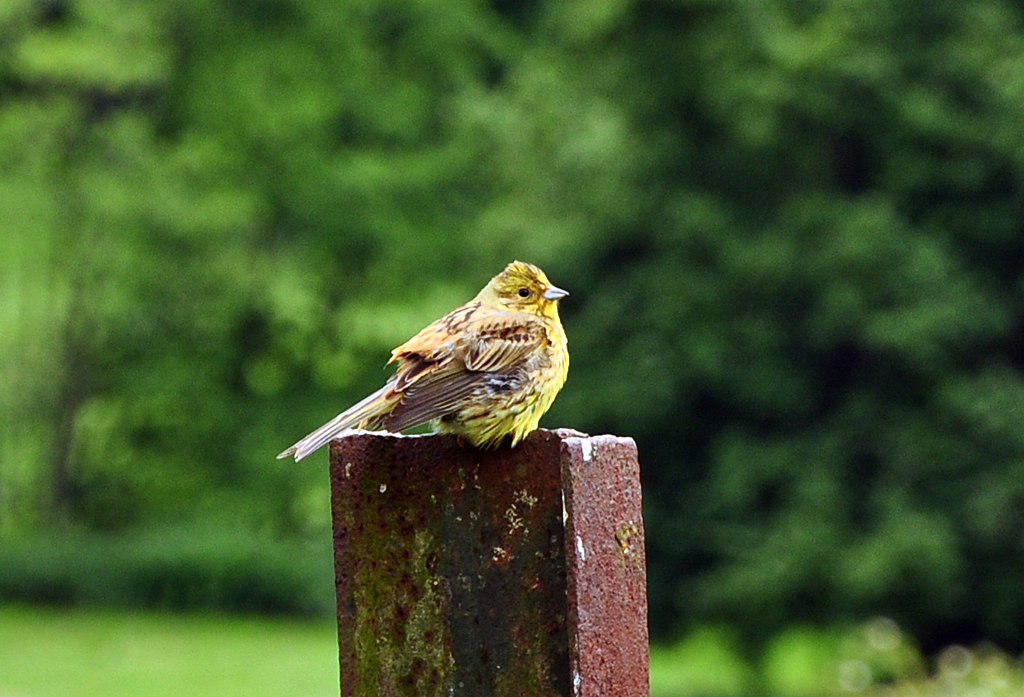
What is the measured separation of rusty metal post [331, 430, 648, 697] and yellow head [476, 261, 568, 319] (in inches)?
45.0

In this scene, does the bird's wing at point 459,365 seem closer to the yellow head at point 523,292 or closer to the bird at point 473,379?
the bird at point 473,379

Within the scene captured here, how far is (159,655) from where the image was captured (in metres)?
19.6

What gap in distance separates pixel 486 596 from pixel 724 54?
1175 centimetres

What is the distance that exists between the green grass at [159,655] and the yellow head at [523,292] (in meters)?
13.7

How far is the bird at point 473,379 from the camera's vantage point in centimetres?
324

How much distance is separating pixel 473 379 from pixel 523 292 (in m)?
0.64

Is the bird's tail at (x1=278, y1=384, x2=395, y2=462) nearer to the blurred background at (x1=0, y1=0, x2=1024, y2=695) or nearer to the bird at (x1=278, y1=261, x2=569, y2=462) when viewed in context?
the bird at (x1=278, y1=261, x2=569, y2=462)

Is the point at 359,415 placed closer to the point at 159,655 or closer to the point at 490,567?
the point at 490,567

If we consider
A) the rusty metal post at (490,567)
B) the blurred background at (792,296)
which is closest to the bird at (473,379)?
the rusty metal post at (490,567)

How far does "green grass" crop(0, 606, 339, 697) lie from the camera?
57.1 ft

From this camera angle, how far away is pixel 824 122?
1412 centimetres

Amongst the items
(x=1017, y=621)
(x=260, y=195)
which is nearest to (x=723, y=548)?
(x=1017, y=621)

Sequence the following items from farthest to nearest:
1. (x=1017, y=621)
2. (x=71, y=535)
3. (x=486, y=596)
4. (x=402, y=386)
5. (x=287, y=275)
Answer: (x=71, y=535), (x=287, y=275), (x=1017, y=621), (x=402, y=386), (x=486, y=596)

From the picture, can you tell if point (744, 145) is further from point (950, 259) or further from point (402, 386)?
point (402, 386)
